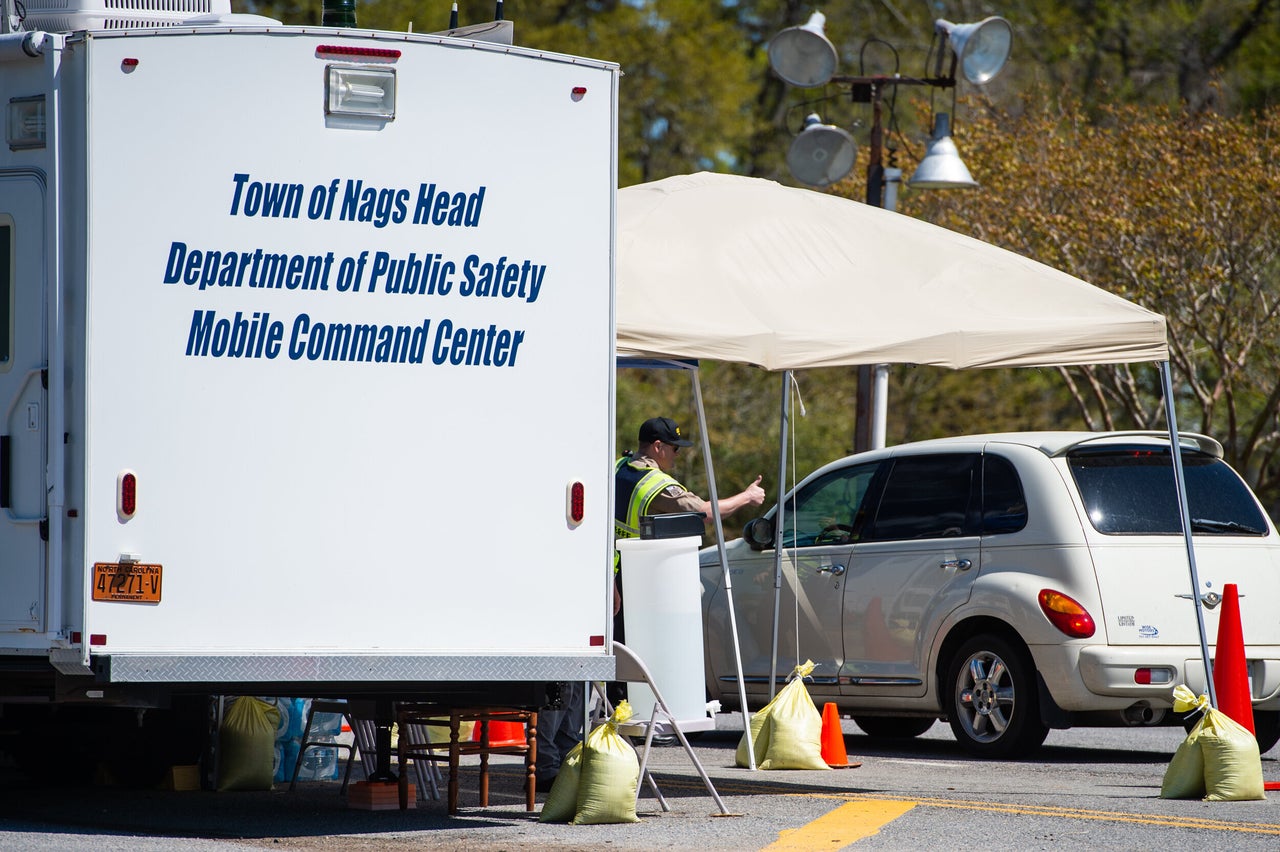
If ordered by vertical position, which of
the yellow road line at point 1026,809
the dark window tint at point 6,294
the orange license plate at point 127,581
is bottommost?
the yellow road line at point 1026,809

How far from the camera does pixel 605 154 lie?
307 inches

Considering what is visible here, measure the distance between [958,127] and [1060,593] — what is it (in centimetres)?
1359

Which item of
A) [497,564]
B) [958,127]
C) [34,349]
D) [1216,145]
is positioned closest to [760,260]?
[497,564]

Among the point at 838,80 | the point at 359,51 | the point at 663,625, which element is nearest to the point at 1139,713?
the point at 663,625

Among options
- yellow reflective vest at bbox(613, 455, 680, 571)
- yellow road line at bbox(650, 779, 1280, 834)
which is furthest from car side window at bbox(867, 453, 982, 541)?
yellow road line at bbox(650, 779, 1280, 834)

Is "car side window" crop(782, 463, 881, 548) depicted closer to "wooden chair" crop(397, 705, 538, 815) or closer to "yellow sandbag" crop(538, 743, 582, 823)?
"wooden chair" crop(397, 705, 538, 815)

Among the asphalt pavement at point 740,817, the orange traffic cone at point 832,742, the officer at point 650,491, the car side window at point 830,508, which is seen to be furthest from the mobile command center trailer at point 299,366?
the car side window at point 830,508

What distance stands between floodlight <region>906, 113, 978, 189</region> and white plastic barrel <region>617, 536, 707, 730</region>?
7.98m

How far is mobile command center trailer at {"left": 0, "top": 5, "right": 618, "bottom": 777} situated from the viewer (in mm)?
6992

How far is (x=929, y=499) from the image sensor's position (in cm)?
1118

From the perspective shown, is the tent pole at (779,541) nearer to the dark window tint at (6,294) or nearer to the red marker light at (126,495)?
the red marker light at (126,495)

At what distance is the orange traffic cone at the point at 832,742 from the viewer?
33.5ft

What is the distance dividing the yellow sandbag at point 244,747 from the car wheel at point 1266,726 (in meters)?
5.62

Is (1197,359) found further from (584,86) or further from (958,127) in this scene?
(584,86)
